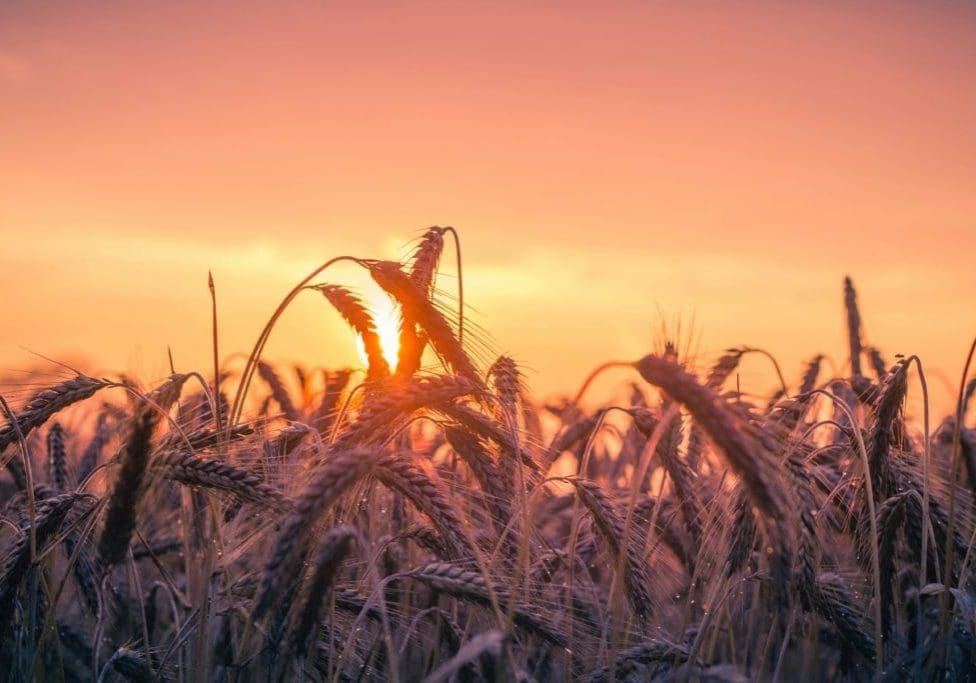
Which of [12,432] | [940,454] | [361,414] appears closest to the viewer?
[361,414]

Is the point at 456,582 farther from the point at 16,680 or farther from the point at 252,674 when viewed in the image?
the point at 16,680

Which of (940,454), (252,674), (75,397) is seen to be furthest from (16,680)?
(940,454)

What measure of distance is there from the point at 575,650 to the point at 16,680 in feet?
7.93

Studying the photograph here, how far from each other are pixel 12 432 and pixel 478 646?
2.27 m

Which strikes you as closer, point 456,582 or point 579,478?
point 456,582

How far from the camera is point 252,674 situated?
371 cm

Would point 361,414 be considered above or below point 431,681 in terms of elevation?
above

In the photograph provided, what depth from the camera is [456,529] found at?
314cm

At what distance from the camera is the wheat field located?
109 inches

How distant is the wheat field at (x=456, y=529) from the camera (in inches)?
109

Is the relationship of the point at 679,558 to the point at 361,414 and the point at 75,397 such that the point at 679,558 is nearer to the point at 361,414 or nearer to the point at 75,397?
the point at 361,414

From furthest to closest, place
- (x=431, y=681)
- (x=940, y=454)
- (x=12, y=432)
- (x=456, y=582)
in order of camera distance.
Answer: (x=940, y=454) < (x=12, y=432) < (x=456, y=582) < (x=431, y=681)

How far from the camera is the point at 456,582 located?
297cm

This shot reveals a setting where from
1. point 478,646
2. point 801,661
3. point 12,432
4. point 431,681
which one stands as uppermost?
point 12,432
